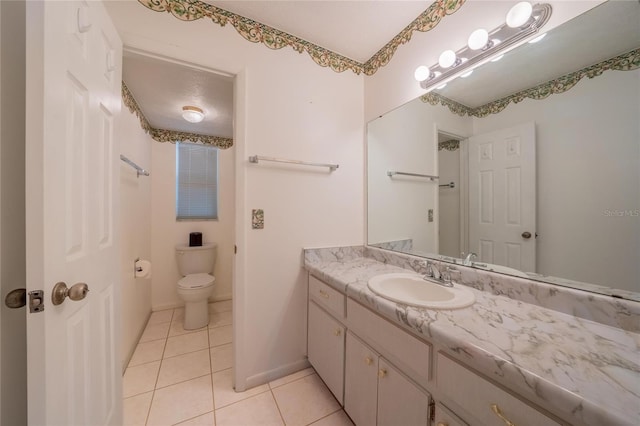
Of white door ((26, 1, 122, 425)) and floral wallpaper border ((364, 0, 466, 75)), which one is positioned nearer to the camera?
white door ((26, 1, 122, 425))

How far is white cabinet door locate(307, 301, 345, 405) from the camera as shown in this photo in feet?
3.92

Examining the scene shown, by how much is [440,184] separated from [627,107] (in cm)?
72

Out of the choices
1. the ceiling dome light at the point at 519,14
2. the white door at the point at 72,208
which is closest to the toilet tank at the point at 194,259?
the white door at the point at 72,208

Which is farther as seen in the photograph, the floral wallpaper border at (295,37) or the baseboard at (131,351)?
the baseboard at (131,351)

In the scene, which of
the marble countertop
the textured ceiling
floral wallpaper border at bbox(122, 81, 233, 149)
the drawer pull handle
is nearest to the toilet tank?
floral wallpaper border at bbox(122, 81, 233, 149)

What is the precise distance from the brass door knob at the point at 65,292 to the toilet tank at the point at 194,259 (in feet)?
6.31

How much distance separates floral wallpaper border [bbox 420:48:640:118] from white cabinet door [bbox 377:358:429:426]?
127cm

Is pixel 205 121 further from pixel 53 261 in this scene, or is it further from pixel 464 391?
pixel 464 391

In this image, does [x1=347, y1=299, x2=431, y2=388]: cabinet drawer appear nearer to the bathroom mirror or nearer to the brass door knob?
the bathroom mirror

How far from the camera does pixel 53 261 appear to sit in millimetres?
610

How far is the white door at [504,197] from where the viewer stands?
986mm

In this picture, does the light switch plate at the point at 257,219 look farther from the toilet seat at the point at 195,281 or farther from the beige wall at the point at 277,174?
the toilet seat at the point at 195,281

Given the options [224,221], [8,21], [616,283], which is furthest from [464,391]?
[224,221]

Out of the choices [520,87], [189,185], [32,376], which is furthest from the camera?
[189,185]
